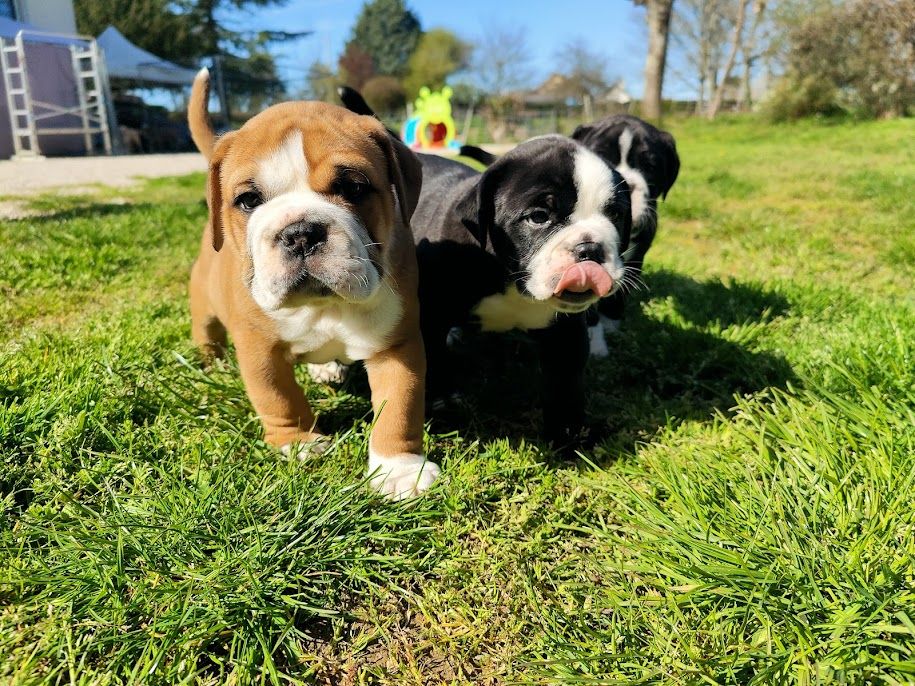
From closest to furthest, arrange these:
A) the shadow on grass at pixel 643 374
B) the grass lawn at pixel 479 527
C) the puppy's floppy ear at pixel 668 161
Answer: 1. the grass lawn at pixel 479 527
2. the shadow on grass at pixel 643 374
3. the puppy's floppy ear at pixel 668 161

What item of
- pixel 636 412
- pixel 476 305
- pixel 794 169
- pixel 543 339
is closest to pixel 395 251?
pixel 476 305

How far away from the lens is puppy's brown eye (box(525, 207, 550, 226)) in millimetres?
2760

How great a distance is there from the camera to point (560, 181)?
2723mm

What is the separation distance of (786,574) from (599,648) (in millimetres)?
558

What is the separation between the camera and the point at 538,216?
9.12ft

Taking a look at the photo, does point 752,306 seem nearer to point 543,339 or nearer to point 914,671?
point 543,339

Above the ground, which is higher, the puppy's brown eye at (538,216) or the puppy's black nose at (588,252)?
the puppy's brown eye at (538,216)

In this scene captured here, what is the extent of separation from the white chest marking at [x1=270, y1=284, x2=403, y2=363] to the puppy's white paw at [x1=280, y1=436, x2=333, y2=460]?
0.39m

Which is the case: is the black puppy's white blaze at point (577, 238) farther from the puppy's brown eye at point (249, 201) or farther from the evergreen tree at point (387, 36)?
the evergreen tree at point (387, 36)

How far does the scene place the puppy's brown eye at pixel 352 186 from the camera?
2.34m

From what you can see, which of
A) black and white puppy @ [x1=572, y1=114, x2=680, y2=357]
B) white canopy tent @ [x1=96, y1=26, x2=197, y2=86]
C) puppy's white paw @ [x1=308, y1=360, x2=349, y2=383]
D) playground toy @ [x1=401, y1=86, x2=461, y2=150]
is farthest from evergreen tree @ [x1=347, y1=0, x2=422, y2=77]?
puppy's white paw @ [x1=308, y1=360, x2=349, y2=383]

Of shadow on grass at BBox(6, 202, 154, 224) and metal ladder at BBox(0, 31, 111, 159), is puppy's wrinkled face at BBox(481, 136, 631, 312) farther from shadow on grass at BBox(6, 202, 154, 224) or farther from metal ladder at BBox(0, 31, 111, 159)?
metal ladder at BBox(0, 31, 111, 159)

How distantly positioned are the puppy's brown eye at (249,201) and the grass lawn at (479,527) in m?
0.89

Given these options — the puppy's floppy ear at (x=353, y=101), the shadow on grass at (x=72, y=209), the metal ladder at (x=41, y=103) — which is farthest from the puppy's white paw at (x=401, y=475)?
the metal ladder at (x=41, y=103)
